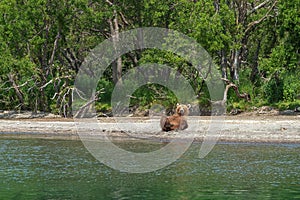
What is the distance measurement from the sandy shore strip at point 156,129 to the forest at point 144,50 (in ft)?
9.39

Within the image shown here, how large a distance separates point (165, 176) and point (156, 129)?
10.9m

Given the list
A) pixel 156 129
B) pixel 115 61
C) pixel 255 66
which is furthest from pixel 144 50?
pixel 156 129

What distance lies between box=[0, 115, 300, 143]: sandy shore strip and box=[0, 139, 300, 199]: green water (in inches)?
92.7

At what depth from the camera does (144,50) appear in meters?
39.2

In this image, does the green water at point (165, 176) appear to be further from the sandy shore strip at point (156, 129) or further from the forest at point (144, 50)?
the forest at point (144, 50)

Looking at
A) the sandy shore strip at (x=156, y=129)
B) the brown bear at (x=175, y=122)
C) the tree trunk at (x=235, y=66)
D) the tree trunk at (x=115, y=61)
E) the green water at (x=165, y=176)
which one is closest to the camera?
the green water at (x=165, y=176)

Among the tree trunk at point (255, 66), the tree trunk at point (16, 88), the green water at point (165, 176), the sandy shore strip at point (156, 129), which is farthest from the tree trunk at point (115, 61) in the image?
the green water at point (165, 176)

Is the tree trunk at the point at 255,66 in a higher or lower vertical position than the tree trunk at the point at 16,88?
higher

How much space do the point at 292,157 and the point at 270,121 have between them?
8.06m

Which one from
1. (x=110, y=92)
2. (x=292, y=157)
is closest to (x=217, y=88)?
(x=110, y=92)

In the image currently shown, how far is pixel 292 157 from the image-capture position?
2384cm

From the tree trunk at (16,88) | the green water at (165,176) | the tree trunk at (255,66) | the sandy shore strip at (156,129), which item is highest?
the tree trunk at (255,66)

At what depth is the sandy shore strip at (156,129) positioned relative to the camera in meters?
29.7

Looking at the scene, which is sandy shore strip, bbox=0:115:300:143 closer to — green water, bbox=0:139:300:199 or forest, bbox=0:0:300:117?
green water, bbox=0:139:300:199
